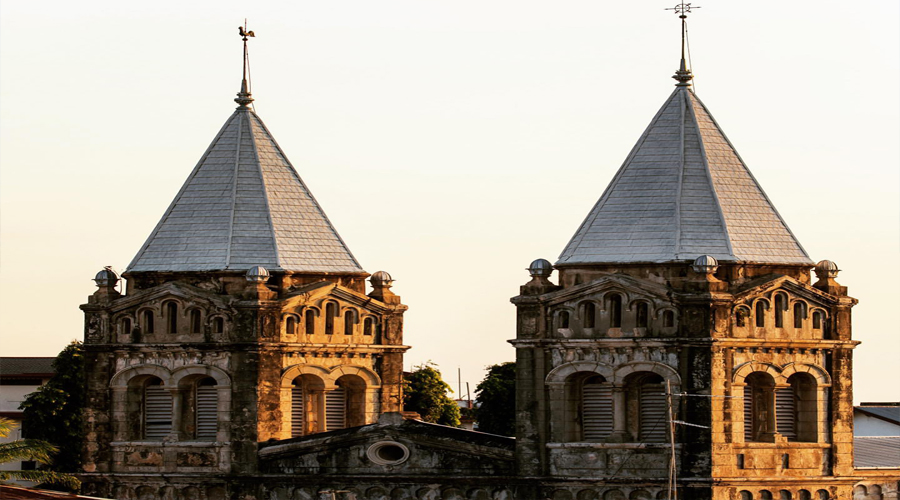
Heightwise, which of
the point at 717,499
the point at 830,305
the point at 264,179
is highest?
the point at 264,179

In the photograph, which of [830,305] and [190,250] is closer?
[830,305]

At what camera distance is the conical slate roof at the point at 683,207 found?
239 ft

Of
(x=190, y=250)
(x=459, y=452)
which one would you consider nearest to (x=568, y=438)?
(x=459, y=452)

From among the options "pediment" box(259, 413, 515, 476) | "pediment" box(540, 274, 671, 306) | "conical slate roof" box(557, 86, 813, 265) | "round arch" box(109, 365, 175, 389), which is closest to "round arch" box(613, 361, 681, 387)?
"pediment" box(540, 274, 671, 306)

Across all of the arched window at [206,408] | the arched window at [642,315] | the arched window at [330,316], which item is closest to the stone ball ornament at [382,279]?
the arched window at [330,316]

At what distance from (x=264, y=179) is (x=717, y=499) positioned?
19763 mm

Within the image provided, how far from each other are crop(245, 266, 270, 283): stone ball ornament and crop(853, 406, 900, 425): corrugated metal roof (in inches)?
1324

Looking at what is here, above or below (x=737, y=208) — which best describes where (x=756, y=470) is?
below

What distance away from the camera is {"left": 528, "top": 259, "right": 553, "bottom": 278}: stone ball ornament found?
2886 inches

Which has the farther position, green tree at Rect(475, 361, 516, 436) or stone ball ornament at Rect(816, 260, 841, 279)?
green tree at Rect(475, 361, 516, 436)

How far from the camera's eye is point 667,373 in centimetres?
7125

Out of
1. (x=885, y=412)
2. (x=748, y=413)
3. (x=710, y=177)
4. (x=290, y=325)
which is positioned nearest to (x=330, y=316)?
(x=290, y=325)

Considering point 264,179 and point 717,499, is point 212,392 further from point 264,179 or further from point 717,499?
point 717,499

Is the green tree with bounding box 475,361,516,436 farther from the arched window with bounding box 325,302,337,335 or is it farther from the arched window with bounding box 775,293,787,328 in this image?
the arched window with bounding box 775,293,787,328
